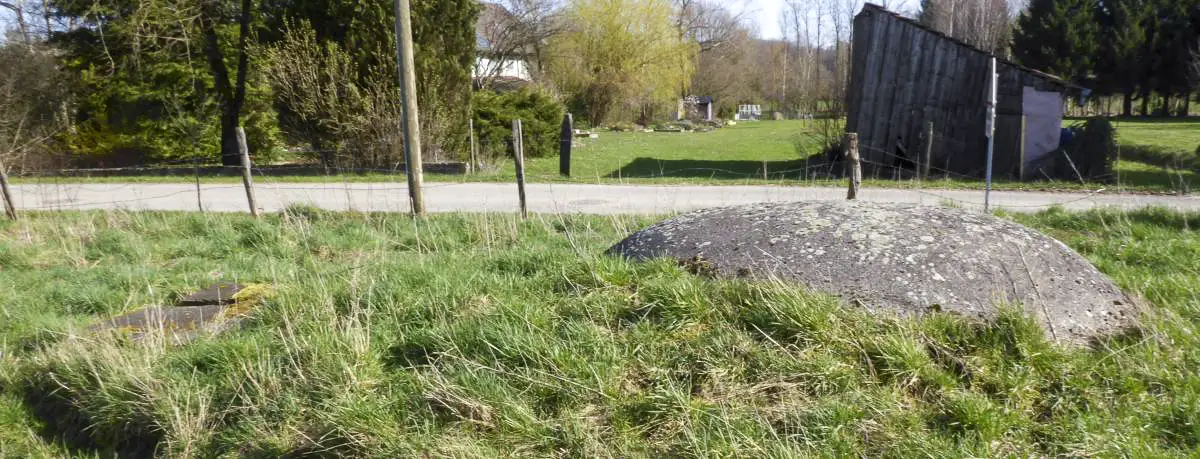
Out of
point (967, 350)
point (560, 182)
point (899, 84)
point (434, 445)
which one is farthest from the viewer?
point (899, 84)

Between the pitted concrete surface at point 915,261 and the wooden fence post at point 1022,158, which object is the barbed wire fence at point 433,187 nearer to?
the wooden fence post at point 1022,158

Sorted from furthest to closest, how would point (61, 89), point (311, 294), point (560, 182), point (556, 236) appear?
point (61, 89), point (560, 182), point (556, 236), point (311, 294)

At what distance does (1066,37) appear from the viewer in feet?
129

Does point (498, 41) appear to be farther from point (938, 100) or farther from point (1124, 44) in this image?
point (1124, 44)

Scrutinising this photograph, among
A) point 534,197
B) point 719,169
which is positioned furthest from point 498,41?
point 534,197

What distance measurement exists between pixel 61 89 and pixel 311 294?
2474cm

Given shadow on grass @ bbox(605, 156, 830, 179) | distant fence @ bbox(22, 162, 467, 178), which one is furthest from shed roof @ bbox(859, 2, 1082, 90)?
distant fence @ bbox(22, 162, 467, 178)

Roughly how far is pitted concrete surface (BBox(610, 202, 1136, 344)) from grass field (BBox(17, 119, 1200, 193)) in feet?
21.1

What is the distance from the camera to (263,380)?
3961 mm

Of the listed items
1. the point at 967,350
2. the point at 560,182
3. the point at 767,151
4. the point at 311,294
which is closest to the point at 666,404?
the point at 967,350

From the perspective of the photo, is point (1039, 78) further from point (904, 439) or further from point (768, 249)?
point (904, 439)

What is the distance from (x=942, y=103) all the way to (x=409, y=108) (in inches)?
488

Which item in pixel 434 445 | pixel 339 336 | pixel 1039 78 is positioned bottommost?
pixel 434 445

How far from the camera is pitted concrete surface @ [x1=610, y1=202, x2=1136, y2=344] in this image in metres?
3.82
